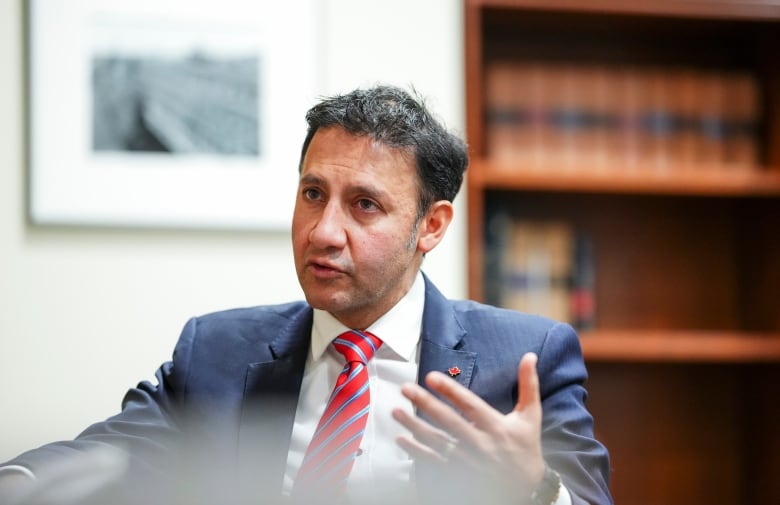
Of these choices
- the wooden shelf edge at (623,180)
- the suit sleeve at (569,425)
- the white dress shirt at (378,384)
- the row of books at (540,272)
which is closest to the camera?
the suit sleeve at (569,425)

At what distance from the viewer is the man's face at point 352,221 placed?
1408 mm

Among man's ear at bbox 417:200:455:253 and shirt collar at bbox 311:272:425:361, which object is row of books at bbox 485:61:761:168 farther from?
shirt collar at bbox 311:272:425:361

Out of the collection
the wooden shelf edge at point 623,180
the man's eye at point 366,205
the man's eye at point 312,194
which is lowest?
the man's eye at point 366,205

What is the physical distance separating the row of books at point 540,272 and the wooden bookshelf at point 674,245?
0.13 feet

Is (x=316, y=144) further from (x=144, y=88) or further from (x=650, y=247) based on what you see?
(x=650, y=247)

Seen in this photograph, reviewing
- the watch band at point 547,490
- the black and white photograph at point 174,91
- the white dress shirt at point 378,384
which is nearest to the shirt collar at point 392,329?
the white dress shirt at point 378,384

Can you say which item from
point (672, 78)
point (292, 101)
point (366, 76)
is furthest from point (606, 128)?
point (292, 101)

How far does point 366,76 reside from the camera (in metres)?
2.29

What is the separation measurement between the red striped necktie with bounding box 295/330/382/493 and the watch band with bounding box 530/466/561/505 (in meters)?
0.34

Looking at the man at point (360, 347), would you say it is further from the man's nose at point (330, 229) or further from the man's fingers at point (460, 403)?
the man's fingers at point (460, 403)

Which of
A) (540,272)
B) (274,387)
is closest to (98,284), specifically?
(274,387)

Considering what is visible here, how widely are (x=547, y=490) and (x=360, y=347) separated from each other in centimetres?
47

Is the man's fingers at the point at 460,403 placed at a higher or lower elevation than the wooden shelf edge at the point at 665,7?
lower

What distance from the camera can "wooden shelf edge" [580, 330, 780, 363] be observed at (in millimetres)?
2332
